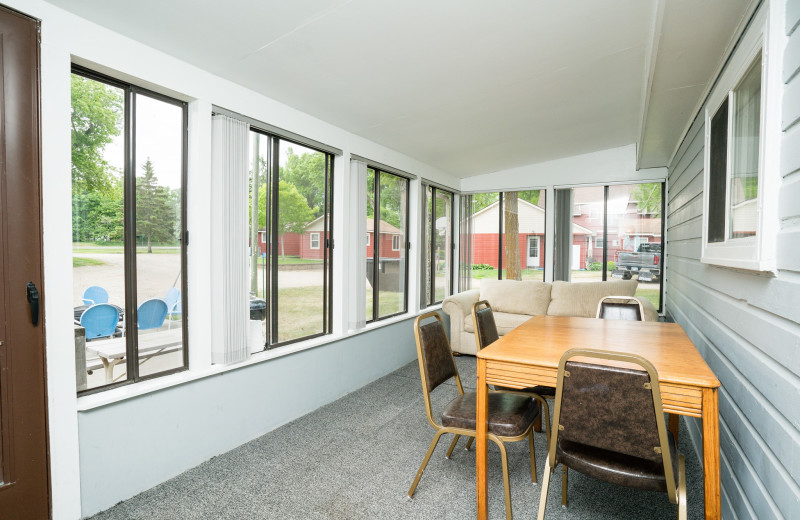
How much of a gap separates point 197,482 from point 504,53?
10.0 ft

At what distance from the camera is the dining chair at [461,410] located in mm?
1907

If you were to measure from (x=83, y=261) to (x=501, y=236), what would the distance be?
5.14 metres

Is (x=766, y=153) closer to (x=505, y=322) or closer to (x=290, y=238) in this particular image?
(x=290, y=238)

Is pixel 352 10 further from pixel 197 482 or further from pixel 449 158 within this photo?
pixel 449 158

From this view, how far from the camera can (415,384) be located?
12.8 feet

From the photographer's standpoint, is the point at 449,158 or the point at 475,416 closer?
the point at 475,416

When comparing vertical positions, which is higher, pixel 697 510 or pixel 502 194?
pixel 502 194

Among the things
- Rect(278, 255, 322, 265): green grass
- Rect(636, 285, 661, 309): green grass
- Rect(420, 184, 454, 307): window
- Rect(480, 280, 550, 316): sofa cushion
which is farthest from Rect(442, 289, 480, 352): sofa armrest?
Rect(636, 285, 661, 309): green grass

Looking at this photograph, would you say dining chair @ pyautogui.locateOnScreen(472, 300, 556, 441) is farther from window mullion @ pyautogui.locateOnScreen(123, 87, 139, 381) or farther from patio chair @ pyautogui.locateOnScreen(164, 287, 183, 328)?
window mullion @ pyautogui.locateOnScreen(123, 87, 139, 381)

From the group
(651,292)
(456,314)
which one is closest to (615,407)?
(456,314)

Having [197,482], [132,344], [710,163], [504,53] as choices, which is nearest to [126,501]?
[197,482]

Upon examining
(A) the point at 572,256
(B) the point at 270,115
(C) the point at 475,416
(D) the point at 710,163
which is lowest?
(C) the point at 475,416

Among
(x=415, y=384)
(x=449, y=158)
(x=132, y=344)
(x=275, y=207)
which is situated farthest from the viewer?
(x=449, y=158)

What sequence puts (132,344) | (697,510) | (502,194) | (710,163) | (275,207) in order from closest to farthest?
(697,510)
(132,344)
(710,163)
(275,207)
(502,194)
